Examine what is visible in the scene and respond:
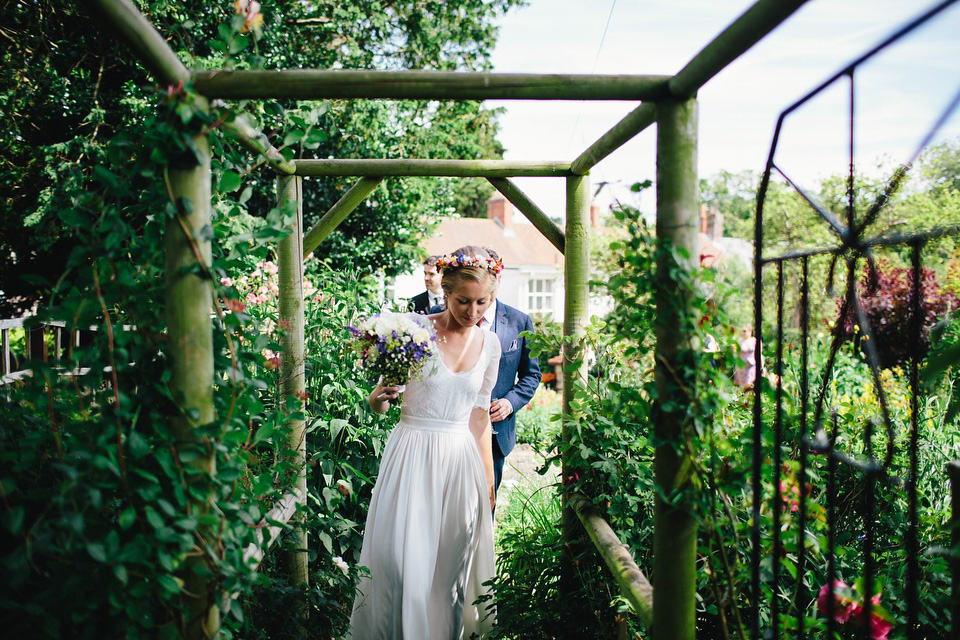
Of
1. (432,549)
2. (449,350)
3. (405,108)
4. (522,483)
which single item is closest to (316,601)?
(432,549)

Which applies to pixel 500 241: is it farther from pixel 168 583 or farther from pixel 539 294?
pixel 168 583

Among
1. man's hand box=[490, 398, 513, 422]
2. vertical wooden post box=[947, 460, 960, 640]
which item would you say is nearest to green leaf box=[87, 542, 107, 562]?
vertical wooden post box=[947, 460, 960, 640]

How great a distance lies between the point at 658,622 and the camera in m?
1.55

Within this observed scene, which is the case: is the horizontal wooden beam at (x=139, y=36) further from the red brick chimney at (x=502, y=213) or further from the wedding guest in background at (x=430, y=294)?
the red brick chimney at (x=502, y=213)

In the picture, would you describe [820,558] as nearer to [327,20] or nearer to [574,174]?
[574,174]

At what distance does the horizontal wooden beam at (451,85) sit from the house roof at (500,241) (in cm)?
2145

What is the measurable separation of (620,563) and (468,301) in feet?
4.65

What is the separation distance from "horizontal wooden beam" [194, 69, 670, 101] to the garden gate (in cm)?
37

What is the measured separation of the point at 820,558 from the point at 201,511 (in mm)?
2101

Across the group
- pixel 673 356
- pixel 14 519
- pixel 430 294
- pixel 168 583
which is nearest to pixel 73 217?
pixel 14 519

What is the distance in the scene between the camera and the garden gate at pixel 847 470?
1160mm

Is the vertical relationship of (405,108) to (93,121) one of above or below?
above

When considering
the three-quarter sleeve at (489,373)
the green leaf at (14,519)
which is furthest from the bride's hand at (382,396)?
the green leaf at (14,519)

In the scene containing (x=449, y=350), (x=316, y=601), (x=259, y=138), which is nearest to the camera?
(x=259, y=138)
